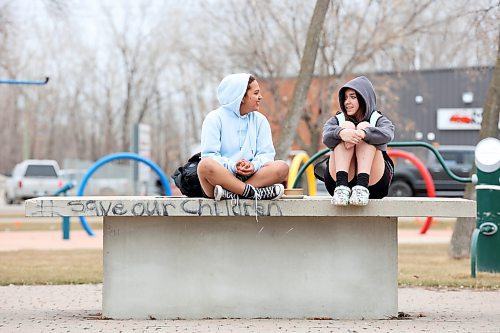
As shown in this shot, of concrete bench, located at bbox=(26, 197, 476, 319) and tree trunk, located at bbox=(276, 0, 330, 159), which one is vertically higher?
tree trunk, located at bbox=(276, 0, 330, 159)

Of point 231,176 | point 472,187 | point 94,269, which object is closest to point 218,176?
point 231,176

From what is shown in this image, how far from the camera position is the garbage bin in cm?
991

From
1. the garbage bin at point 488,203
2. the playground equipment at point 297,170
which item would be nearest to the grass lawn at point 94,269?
the garbage bin at point 488,203

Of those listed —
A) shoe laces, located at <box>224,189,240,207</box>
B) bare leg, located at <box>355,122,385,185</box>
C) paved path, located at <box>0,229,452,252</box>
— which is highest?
bare leg, located at <box>355,122,385,185</box>

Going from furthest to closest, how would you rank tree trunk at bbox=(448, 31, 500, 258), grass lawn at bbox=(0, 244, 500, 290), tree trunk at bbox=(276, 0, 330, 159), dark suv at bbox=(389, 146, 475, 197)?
dark suv at bbox=(389, 146, 475, 197)
tree trunk at bbox=(276, 0, 330, 159)
tree trunk at bbox=(448, 31, 500, 258)
grass lawn at bbox=(0, 244, 500, 290)

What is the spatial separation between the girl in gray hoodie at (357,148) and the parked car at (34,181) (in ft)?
91.1

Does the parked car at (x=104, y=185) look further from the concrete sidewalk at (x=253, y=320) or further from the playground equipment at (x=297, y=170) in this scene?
the concrete sidewalk at (x=253, y=320)

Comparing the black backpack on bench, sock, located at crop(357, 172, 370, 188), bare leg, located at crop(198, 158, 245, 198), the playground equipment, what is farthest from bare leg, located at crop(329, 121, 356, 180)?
the playground equipment

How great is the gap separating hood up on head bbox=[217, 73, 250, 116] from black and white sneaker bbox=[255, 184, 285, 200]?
26.0 inches

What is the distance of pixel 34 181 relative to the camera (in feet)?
113

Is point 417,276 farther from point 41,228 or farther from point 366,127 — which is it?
point 41,228

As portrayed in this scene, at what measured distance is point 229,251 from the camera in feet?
21.2

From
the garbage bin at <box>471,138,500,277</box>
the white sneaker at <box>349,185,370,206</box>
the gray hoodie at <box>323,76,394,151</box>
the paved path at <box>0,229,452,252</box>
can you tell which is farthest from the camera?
the paved path at <box>0,229,452,252</box>

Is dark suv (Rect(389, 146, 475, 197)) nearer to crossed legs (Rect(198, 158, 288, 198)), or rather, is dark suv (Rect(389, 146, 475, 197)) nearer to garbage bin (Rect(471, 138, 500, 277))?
garbage bin (Rect(471, 138, 500, 277))
